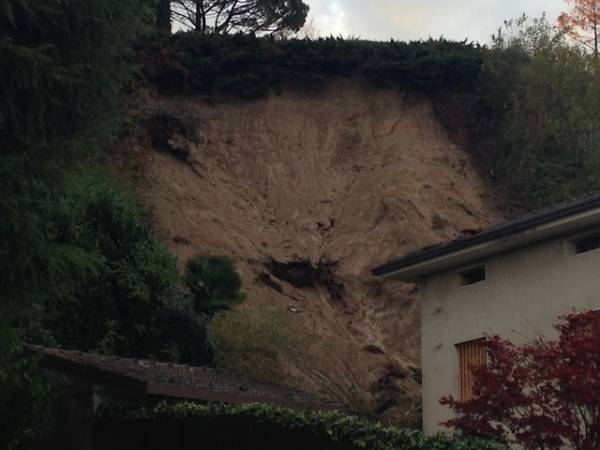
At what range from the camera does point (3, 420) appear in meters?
15.3

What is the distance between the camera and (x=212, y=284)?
27.2 metres

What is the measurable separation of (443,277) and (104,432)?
7.73 meters

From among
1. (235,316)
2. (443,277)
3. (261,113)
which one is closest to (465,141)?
(261,113)

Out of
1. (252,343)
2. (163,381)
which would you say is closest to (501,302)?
(163,381)

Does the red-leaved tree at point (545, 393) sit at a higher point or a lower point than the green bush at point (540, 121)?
lower

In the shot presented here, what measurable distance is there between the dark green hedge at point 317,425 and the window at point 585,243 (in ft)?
22.4

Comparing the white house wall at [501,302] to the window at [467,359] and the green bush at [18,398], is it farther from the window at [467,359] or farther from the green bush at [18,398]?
the green bush at [18,398]

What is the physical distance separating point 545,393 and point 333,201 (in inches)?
803

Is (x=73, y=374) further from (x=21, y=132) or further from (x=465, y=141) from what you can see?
(x=465, y=141)

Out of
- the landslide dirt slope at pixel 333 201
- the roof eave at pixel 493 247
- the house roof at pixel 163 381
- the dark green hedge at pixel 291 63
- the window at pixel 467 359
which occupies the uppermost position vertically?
the dark green hedge at pixel 291 63

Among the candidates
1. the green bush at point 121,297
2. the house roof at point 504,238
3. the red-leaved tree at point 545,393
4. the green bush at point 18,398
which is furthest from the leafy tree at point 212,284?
the red-leaved tree at point 545,393

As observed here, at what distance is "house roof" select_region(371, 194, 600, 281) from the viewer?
18625 mm

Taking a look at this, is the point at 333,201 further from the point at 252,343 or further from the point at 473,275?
the point at 473,275

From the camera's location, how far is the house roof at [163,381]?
53.0ft
